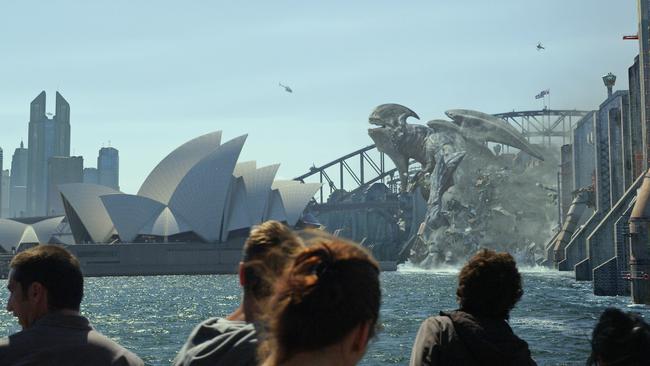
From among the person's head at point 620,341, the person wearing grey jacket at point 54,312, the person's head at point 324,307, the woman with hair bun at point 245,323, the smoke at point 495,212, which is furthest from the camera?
the smoke at point 495,212

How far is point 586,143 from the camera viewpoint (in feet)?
272

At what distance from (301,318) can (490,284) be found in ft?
7.70

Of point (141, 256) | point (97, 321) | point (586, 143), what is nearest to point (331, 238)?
point (97, 321)

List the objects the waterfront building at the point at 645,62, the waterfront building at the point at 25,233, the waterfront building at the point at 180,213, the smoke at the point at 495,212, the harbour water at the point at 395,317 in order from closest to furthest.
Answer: the harbour water at the point at 395,317 → the waterfront building at the point at 645,62 → the waterfront building at the point at 180,213 → the smoke at the point at 495,212 → the waterfront building at the point at 25,233

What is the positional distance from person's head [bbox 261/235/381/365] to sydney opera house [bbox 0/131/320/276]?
86.9 meters

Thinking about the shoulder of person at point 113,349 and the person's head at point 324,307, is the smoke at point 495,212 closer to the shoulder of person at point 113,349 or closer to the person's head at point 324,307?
the shoulder of person at point 113,349

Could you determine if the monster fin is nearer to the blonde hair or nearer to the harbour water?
the harbour water

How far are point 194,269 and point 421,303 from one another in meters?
58.3

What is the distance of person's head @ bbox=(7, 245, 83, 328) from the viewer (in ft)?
15.5

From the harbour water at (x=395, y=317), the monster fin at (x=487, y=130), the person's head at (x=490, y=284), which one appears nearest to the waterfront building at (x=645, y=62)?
the harbour water at (x=395, y=317)

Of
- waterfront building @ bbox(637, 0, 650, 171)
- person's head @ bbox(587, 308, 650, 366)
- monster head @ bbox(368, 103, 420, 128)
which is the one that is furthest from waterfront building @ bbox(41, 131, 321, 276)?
person's head @ bbox(587, 308, 650, 366)

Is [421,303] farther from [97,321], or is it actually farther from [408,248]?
[408,248]

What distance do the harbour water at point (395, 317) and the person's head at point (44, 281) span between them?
15085mm

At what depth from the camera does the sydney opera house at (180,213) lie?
9175 cm
